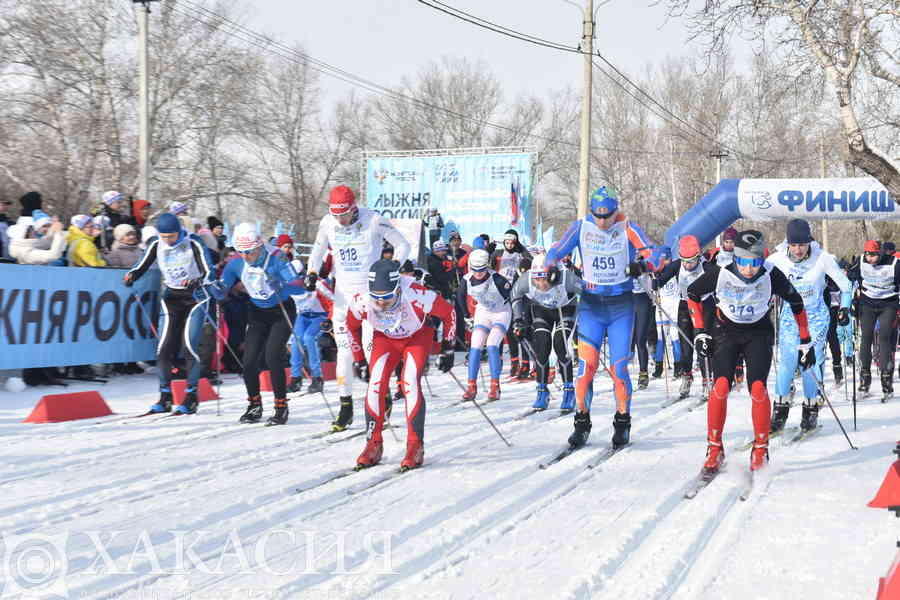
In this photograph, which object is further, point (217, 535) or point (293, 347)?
point (293, 347)

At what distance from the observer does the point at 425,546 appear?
4.87 m

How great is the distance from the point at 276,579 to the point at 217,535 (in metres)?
0.88

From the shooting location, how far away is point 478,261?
464 inches

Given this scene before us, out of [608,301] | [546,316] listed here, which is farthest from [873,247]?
[608,301]

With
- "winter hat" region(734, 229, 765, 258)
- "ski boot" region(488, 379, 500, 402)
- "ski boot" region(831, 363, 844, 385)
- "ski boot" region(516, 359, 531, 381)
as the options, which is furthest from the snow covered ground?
"ski boot" region(516, 359, 531, 381)

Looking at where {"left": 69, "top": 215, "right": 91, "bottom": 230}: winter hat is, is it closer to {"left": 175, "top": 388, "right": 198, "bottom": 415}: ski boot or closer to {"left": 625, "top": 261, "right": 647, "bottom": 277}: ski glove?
{"left": 175, "top": 388, "right": 198, "bottom": 415}: ski boot

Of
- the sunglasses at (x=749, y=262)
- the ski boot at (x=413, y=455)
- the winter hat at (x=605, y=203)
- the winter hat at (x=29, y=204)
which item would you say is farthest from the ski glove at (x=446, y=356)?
the winter hat at (x=29, y=204)

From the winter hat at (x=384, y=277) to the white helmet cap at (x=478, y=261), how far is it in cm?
487

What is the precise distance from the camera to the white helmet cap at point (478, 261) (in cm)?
1175

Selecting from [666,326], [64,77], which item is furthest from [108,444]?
[64,77]

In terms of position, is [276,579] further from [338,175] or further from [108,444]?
[338,175]

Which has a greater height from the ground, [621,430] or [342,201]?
[342,201]

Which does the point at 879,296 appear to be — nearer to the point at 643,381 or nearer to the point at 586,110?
the point at 643,381

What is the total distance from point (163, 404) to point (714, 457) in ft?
19.8
